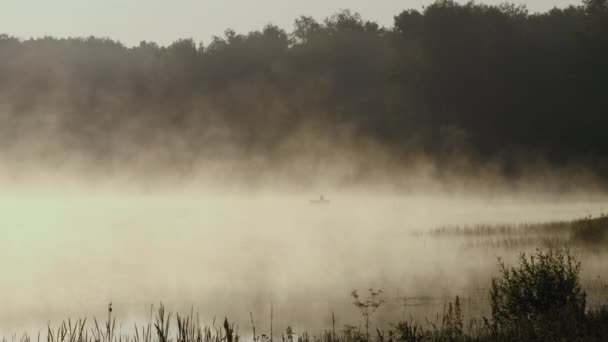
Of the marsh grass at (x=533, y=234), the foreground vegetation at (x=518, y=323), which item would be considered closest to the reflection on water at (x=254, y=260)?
the marsh grass at (x=533, y=234)

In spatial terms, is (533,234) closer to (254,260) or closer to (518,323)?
(254,260)

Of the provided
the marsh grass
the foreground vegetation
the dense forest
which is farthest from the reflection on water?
the dense forest

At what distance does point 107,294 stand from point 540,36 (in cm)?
6875

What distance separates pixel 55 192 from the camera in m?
124

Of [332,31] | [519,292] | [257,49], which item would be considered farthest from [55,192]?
[519,292]

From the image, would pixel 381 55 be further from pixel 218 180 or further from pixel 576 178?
pixel 576 178

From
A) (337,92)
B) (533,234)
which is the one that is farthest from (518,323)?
(337,92)

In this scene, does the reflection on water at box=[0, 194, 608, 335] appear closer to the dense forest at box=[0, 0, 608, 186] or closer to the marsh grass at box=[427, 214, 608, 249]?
the marsh grass at box=[427, 214, 608, 249]

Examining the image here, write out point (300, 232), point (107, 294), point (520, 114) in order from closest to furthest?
1. point (107, 294)
2. point (300, 232)
3. point (520, 114)

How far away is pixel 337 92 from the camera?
109 metres

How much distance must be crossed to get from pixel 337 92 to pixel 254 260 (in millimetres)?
69144

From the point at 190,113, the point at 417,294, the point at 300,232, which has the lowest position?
the point at 417,294

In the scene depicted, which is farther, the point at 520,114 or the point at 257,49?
the point at 257,49

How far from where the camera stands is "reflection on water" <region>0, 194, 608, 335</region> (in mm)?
26766
